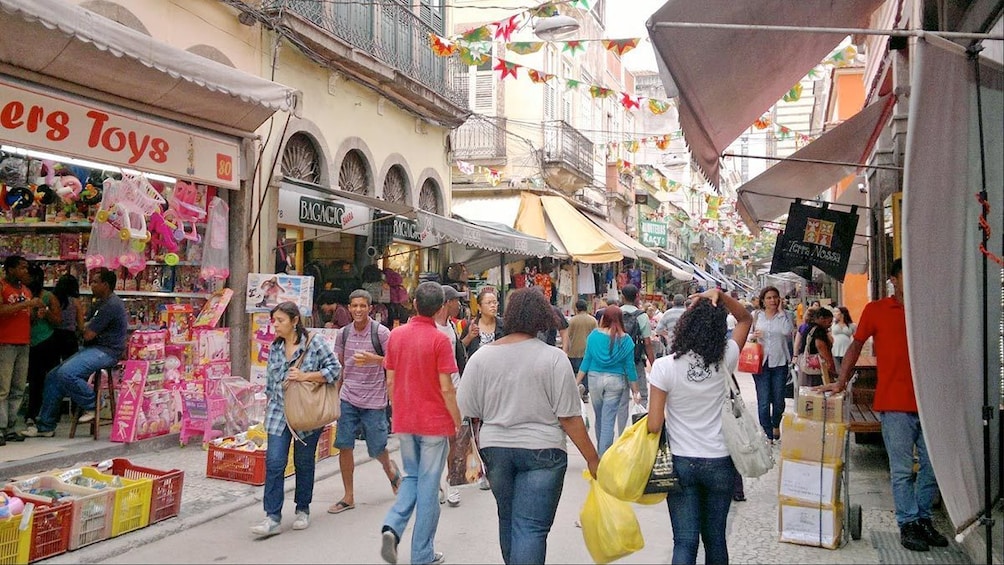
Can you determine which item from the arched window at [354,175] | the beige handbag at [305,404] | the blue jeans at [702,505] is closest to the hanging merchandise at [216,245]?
the arched window at [354,175]

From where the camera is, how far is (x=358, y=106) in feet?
47.0

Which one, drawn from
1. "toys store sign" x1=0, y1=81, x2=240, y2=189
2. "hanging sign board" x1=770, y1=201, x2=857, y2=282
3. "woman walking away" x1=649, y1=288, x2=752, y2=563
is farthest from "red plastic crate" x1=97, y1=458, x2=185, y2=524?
"hanging sign board" x1=770, y1=201, x2=857, y2=282

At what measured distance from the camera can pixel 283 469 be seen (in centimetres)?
605

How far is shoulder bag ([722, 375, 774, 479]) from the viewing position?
4.24 meters

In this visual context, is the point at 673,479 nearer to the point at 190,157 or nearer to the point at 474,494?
the point at 474,494

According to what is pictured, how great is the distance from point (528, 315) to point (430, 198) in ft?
46.1

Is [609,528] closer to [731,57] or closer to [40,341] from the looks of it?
[731,57]

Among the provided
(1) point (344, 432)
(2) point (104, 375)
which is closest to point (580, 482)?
(1) point (344, 432)

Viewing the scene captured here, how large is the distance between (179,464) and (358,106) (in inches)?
303

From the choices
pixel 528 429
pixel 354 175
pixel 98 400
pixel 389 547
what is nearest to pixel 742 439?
pixel 528 429

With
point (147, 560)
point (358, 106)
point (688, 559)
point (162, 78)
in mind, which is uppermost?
point (358, 106)

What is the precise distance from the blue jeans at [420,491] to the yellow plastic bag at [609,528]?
1164 millimetres

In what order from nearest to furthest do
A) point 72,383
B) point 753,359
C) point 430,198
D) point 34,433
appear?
point 72,383 < point 34,433 < point 753,359 < point 430,198

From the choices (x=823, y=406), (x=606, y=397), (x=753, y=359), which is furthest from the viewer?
(x=753, y=359)
